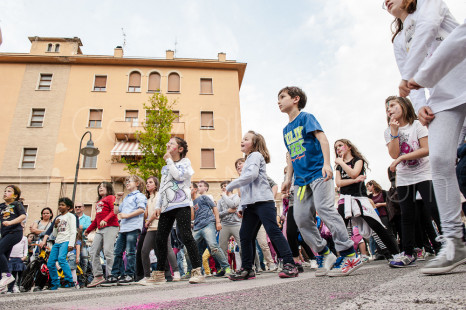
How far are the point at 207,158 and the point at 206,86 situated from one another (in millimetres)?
6267

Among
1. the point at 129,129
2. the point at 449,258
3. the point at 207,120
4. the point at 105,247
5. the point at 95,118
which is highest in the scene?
the point at 95,118

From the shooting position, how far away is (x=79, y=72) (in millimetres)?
24953

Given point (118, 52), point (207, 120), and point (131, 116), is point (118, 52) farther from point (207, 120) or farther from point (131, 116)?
point (207, 120)

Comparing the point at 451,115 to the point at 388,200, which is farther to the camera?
the point at 388,200

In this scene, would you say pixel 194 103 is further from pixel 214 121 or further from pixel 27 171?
pixel 27 171

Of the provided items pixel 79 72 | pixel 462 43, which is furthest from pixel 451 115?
pixel 79 72

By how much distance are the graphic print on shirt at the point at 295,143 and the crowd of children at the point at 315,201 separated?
12 millimetres

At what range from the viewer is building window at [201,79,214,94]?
25844 millimetres

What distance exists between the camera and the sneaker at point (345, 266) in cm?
288

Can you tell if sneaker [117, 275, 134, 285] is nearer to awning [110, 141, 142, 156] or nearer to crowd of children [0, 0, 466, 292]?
crowd of children [0, 0, 466, 292]

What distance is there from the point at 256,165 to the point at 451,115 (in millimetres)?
2101

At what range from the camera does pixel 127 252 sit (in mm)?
5520

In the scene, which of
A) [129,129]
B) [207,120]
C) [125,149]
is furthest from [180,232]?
→ [207,120]

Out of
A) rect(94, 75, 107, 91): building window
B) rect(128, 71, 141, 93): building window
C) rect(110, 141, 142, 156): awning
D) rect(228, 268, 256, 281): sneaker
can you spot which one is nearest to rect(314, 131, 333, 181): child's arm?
rect(228, 268, 256, 281): sneaker
